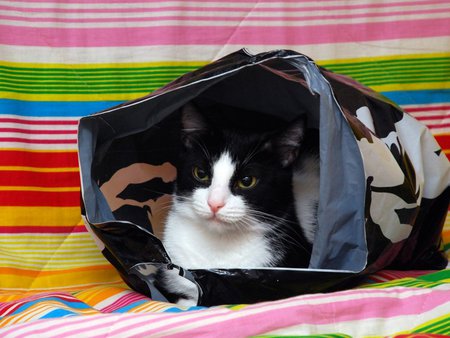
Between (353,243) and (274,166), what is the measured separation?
242 mm

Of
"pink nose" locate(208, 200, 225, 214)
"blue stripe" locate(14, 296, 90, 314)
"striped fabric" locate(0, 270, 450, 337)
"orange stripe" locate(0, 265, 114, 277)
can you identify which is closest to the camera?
"striped fabric" locate(0, 270, 450, 337)

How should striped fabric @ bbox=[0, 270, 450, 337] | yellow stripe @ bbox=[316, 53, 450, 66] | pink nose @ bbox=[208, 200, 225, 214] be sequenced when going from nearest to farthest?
striped fabric @ bbox=[0, 270, 450, 337] < pink nose @ bbox=[208, 200, 225, 214] < yellow stripe @ bbox=[316, 53, 450, 66]

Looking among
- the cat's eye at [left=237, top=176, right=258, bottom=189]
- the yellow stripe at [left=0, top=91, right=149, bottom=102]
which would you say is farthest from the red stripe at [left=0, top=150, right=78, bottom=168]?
the cat's eye at [left=237, top=176, right=258, bottom=189]

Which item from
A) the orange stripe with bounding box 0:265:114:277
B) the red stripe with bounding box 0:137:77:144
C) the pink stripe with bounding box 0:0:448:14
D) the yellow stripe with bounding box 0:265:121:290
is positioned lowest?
the yellow stripe with bounding box 0:265:121:290

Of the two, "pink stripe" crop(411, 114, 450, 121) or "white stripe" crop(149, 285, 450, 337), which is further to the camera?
"pink stripe" crop(411, 114, 450, 121)

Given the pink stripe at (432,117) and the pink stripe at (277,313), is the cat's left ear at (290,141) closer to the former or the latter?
the pink stripe at (277,313)

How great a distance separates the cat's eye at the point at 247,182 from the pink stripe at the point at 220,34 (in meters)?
0.42

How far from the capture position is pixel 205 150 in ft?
4.07

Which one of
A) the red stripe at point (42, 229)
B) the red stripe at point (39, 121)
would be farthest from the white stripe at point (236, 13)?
the red stripe at point (42, 229)

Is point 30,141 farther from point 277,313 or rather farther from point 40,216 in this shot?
point 277,313

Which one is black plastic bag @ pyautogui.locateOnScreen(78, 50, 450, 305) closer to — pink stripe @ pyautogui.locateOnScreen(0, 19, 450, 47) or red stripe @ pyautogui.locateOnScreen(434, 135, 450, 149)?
pink stripe @ pyautogui.locateOnScreen(0, 19, 450, 47)

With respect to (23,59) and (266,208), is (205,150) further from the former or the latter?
(23,59)

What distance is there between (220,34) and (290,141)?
1.31 feet

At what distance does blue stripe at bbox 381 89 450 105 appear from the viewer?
5.07 ft
